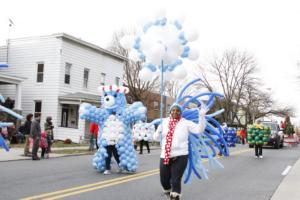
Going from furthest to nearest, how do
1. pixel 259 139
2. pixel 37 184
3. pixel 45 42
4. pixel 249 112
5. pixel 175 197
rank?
pixel 249 112 < pixel 45 42 < pixel 259 139 < pixel 37 184 < pixel 175 197

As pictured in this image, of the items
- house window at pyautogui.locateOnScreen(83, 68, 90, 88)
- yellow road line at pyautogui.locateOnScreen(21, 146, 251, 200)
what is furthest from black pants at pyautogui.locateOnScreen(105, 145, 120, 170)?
house window at pyautogui.locateOnScreen(83, 68, 90, 88)

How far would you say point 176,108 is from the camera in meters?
6.52

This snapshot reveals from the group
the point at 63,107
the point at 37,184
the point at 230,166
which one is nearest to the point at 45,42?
the point at 63,107

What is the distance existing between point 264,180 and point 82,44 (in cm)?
2008

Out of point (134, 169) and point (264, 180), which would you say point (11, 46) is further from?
point (264, 180)

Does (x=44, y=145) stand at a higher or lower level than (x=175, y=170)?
higher

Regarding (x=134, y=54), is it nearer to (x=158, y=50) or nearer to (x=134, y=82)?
(x=158, y=50)

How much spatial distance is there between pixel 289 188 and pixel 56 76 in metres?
19.8

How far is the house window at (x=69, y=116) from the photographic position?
27875 mm

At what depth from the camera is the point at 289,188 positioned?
30.7ft

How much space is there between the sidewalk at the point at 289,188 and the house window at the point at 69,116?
60.2 feet

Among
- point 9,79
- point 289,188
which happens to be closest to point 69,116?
point 9,79

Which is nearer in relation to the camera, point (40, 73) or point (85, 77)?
point (40, 73)

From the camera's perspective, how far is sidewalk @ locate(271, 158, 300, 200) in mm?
8224
